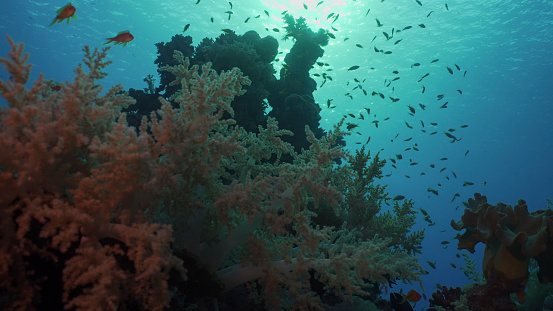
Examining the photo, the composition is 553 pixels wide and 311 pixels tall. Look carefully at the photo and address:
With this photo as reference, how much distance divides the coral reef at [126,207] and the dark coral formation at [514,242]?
4.32ft

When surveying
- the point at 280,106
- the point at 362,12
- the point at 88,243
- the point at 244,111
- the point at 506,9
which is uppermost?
the point at 506,9

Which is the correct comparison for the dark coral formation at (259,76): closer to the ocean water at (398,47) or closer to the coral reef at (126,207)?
the ocean water at (398,47)

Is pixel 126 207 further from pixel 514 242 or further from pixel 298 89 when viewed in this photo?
pixel 298 89

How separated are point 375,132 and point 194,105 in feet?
254

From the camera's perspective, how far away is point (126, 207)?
2.68 m

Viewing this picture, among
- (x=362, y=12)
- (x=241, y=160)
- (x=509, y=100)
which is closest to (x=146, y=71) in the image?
(x=362, y=12)

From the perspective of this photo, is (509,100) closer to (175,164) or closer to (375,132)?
(375,132)

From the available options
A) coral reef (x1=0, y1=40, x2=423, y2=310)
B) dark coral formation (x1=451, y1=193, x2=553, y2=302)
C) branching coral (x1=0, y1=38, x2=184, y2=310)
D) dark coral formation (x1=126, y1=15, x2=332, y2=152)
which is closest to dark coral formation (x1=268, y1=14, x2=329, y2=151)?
dark coral formation (x1=126, y1=15, x2=332, y2=152)

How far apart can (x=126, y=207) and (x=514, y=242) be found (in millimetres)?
5044

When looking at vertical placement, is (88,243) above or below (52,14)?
below

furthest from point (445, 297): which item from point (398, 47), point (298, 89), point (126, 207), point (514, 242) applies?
point (398, 47)

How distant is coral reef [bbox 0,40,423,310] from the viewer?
7.19ft

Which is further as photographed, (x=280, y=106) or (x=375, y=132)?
(x=375, y=132)

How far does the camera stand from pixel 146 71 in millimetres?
50406
